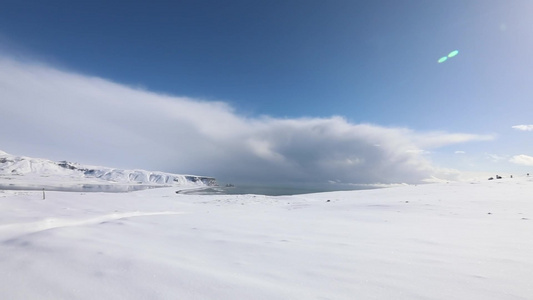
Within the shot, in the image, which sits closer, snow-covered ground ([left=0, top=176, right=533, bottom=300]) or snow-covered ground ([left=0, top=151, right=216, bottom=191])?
snow-covered ground ([left=0, top=176, right=533, bottom=300])

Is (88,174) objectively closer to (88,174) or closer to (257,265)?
(88,174)

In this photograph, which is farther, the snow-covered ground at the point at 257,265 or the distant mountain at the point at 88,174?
the distant mountain at the point at 88,174

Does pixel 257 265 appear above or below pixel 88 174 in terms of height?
above

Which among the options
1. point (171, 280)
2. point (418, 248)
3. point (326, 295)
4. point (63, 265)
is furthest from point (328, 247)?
point (63, 265)

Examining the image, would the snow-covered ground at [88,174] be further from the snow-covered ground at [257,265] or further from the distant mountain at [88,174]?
the snow-covered ground at [257,265]

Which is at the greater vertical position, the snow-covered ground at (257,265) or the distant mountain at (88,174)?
the snow-covered ground at (257,265)

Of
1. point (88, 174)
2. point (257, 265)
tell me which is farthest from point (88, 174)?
point (257, 265)

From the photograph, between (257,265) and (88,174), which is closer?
(257,265)

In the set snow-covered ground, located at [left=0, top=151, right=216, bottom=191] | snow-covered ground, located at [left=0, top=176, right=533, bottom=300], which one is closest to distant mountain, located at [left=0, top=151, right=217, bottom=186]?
snow-covered ground, located at [left=0, top=151, right=216, bottom=191]

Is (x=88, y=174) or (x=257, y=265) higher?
(x=257, y=265)

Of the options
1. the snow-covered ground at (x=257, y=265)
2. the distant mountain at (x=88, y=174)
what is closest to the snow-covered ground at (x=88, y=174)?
the distant mountain at (x=88, y=174)

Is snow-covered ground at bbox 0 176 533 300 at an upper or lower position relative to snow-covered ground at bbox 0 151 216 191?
upper

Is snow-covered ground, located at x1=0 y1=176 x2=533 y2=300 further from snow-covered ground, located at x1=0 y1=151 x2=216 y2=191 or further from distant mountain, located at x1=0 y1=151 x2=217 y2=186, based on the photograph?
distant mountain, located at x1=0 y1=151 x2=217 y2=186

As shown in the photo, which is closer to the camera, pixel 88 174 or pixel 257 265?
pixel 257 265
